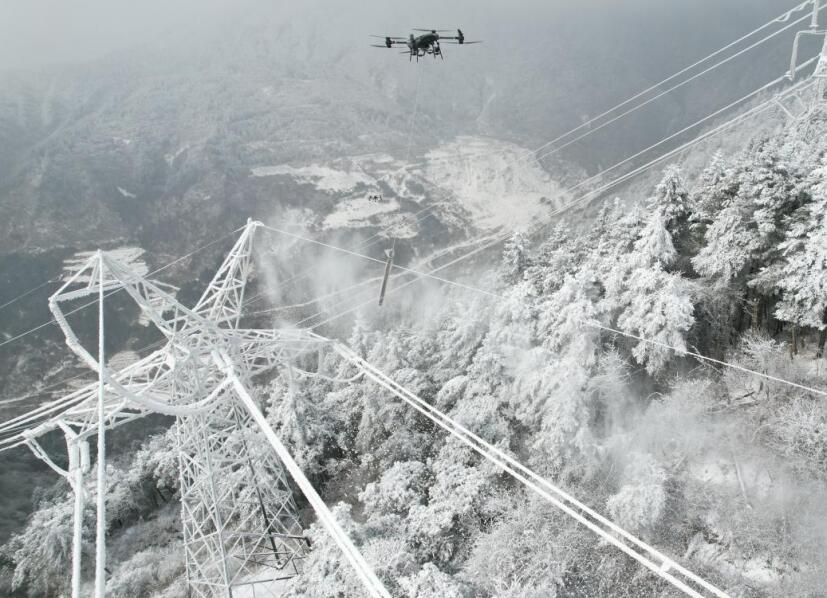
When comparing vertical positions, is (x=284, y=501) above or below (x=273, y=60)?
below

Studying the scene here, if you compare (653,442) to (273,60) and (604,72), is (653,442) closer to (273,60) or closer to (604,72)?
(604,72)

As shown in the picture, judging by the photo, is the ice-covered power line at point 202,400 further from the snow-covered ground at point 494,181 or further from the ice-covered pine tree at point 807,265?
the snow-covered ground at point 494,181

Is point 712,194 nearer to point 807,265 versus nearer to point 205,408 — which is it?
point 807,265

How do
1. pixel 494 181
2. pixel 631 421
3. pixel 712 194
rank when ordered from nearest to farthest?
pixel 631 421, pixel 712 194, pixel 494 181

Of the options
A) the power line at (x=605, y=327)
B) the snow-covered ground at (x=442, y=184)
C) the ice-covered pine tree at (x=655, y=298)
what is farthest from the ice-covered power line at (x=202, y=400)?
the snow-covered ground at (x=442, y=184)

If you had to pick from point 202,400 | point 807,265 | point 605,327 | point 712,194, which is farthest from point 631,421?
point 202,400

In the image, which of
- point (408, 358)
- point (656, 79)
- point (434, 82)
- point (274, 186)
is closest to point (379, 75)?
point (434, 82)
